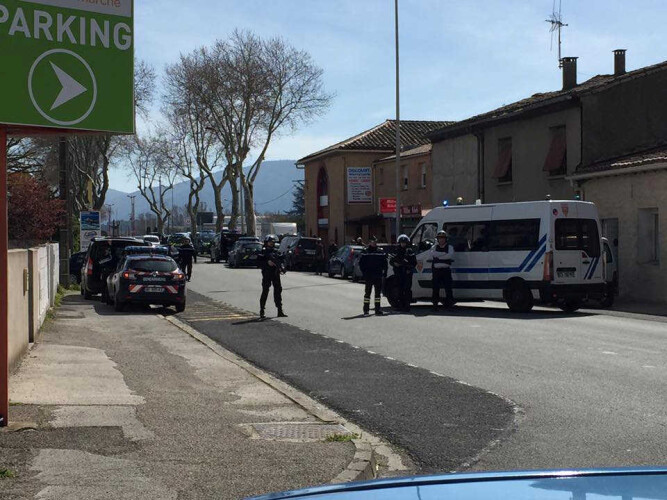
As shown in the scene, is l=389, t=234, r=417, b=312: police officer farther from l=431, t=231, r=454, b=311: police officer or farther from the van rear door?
the van rear door

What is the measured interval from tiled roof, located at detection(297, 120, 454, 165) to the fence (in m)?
41.9

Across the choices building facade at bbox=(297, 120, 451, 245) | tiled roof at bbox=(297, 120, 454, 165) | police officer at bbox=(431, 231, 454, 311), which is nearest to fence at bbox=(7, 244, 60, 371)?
police officer at bbox=(431, 231, 454, 311)

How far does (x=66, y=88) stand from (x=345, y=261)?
31491 mm

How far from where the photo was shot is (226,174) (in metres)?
70.7

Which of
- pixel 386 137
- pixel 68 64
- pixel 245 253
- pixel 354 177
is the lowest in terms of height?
pixel 245 253

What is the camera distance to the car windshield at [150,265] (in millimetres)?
→ 22688

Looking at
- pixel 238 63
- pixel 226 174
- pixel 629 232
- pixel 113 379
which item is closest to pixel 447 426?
pixel 113 379

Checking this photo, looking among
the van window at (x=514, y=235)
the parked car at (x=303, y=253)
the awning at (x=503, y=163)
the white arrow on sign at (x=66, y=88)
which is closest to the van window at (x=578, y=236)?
the van window at (x=514, y=235)

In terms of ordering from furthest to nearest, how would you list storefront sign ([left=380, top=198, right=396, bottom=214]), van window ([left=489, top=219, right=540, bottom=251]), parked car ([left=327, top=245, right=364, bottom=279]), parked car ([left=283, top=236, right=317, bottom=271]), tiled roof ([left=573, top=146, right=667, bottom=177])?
parked car ([left=283, top=236, right=317, bottom=271]) → storefront sign ([left=380, top=198, right=396, bottom=214]) → parked car ([left=327, top=245, right=364, bottom=279]) → tiled roof ([left=573, top=146, right=667, bottom=177]) → van window ([left=489, top=219, right=540, bottom=251])

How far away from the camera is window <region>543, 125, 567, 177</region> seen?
3145 centimetres

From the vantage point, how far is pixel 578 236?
21547mm

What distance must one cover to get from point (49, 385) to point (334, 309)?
13.0 metres

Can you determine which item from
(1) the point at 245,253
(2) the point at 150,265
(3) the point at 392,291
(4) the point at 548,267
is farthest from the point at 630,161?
(1) the point at 245,253

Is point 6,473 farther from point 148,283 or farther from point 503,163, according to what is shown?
point 503,163
